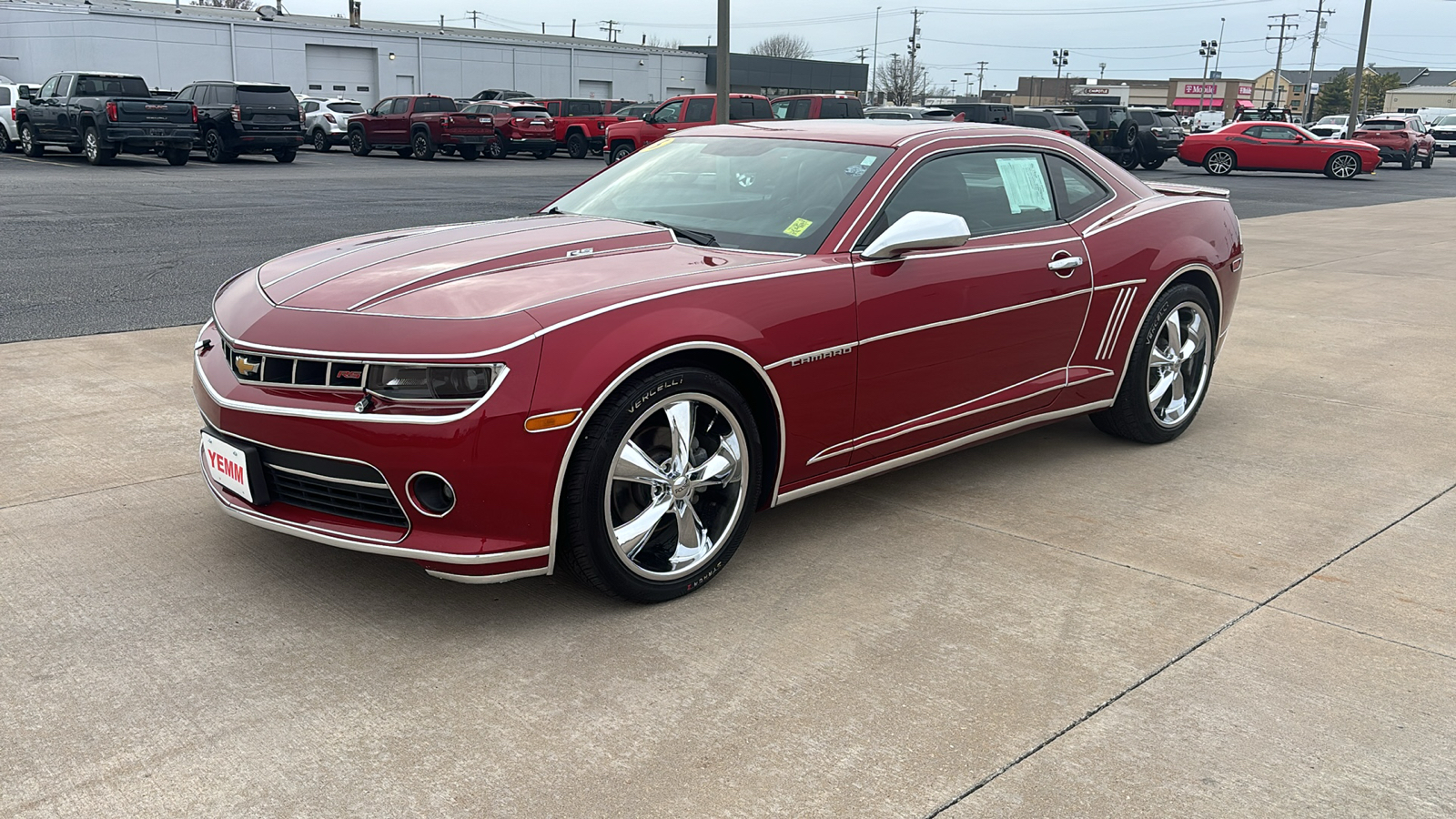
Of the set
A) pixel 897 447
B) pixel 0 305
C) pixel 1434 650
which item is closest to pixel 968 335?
pixel 897 447

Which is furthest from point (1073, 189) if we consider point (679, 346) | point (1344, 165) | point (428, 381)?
point (1344, 165)

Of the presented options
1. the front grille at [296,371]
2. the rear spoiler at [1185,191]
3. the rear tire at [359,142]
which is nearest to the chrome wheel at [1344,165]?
the rear tire at [359,142]

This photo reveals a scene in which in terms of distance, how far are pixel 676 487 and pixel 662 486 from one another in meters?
0.05

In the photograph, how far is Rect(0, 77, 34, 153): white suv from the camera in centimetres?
2566

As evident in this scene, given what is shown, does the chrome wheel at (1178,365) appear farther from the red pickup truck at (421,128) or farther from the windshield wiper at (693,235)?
the red pickup truck at (421,128)

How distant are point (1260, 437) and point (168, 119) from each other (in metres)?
21.8

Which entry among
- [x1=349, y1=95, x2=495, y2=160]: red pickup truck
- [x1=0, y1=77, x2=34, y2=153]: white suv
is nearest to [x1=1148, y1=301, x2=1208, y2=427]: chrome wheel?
[x1=349, y1=95, x2=495, y2=160]: red pickup truck

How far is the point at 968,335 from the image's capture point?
14.4 feet

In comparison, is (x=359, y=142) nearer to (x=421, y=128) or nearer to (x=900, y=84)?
(x=421, y=128)

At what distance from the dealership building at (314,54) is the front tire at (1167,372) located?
1749 inches

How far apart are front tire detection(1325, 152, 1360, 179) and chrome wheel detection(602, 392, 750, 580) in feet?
98.4

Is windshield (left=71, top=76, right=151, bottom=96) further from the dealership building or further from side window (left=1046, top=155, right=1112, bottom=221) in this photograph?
side window (left=1046, top=155, right=1112, bottom=221)

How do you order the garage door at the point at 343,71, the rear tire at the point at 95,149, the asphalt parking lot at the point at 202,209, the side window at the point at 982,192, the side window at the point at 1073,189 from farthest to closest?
the garage door at the point at 343,71, the rear tire at the point at 95,149, the asphalt parking lot at the point at 202,209, the side window at the point at 1073,189, the side window at the point at 982,192

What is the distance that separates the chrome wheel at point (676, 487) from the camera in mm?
3449
